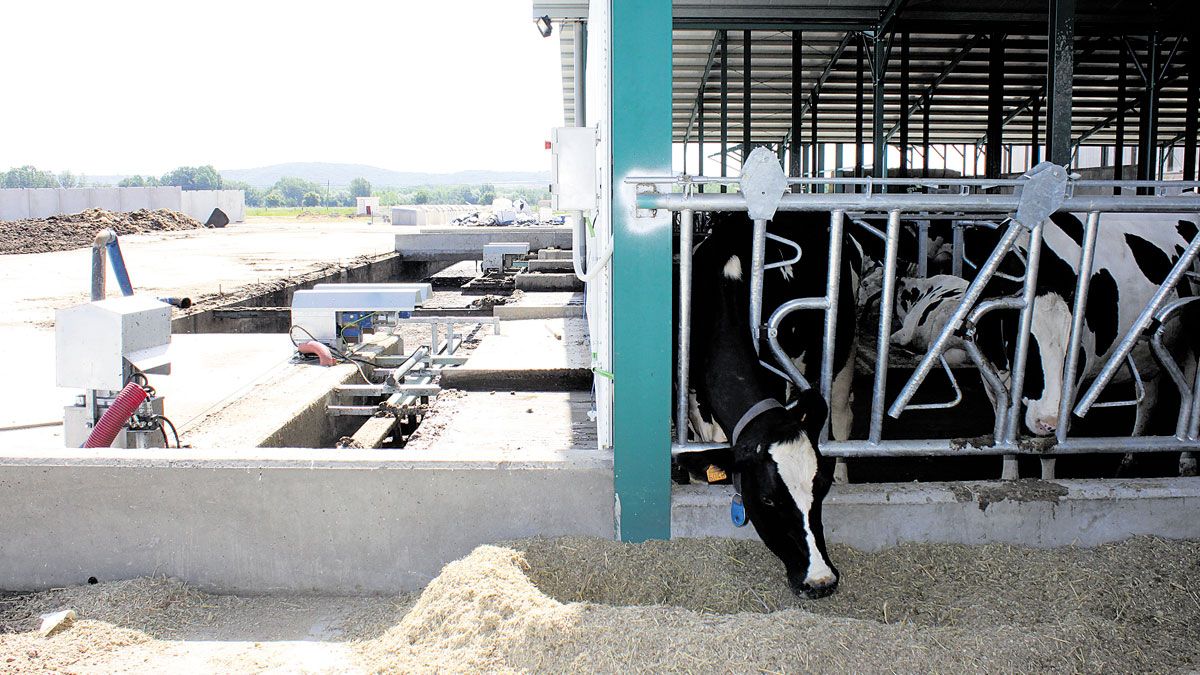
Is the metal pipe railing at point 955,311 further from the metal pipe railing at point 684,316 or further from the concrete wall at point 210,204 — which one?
the concrete wall at point 210,204

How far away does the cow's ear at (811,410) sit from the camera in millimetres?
3695

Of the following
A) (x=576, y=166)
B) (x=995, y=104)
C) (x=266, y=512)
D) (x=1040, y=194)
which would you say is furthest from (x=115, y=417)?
(x=995, y=104)

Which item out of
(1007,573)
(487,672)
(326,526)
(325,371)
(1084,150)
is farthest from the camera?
(1084,150)

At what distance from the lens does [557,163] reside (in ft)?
14.9

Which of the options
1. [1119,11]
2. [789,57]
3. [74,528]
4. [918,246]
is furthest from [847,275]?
[789,57]

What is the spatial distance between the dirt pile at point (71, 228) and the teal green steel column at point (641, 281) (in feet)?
78.5

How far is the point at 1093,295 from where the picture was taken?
19.7 ft

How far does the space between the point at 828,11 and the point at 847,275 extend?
7.01m

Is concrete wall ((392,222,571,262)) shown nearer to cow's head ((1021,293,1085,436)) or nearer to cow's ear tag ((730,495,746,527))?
cow's head ((1021,293,1085,436))

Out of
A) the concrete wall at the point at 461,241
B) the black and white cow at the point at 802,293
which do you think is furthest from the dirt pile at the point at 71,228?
the black and white cow at the point at 802,293

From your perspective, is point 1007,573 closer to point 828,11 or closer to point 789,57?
point 828,11

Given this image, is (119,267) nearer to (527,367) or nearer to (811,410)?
(527,367)

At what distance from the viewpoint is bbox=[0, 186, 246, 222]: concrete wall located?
5366cm

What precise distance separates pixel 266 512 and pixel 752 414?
1972mm
